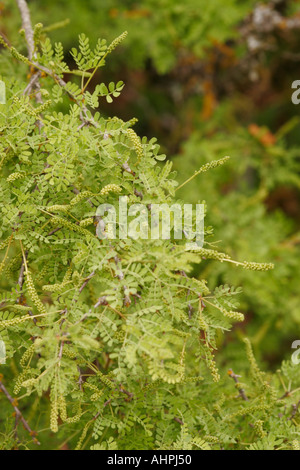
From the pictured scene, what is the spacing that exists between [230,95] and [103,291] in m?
2.80

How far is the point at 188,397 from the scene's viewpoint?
48.5 inches

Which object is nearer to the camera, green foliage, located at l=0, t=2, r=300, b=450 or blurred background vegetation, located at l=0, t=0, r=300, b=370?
green foliage, located at l=0, t=2, r=300, b=450

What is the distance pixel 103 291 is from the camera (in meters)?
1.08

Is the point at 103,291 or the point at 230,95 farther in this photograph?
the point at 230,95

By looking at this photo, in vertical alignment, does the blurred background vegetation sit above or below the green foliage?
above

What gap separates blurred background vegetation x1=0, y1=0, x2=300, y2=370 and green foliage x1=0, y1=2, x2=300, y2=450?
1.07m

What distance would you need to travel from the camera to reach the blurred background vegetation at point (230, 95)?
250 cm

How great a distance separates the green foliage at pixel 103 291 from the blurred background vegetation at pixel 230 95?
3.52 ft

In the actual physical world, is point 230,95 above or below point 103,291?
above

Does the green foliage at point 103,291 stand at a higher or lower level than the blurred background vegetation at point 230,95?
lower

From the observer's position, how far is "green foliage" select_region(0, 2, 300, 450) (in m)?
0.93
